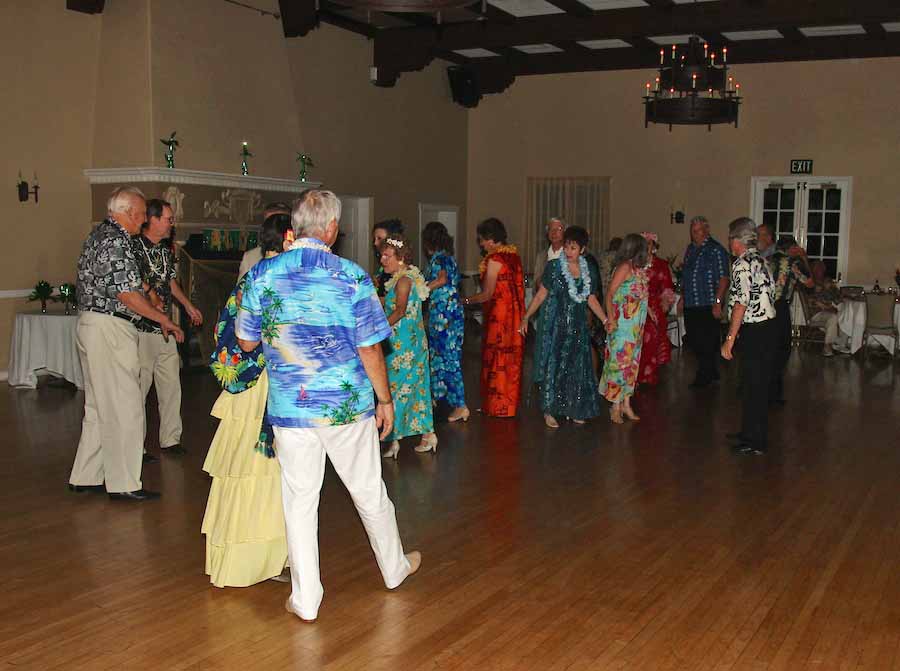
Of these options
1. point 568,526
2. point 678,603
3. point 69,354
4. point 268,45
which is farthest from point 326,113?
point 678,603

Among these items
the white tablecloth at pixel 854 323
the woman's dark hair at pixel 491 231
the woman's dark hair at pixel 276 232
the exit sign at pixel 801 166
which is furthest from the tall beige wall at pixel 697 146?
the woman's dark hair at pixel 276 232

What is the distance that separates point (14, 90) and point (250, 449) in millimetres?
6643

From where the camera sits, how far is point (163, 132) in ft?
30.3

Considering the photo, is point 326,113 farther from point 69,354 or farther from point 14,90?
point 69,354

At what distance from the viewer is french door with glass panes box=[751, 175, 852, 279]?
13358mm

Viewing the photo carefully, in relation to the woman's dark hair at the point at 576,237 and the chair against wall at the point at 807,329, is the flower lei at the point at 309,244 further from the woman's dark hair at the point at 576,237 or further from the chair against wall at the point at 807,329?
the chair against wall at the point at 807,329

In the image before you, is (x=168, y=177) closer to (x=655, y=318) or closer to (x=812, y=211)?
(x=655, y=318)

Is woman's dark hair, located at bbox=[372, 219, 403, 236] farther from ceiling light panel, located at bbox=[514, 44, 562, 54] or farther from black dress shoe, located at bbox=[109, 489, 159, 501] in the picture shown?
ceiling light panel, located at bbox=[514, 44, 562, 54]

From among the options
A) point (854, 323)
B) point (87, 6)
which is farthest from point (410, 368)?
point (854, 323)

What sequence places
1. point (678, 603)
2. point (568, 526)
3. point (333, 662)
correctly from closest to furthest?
point (333, 662)
point (678, 603)
point (568, 526)

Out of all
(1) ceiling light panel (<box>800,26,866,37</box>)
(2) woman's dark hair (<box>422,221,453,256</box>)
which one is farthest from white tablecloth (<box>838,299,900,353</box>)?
(2) woman's dark hair (<box>422,221,453,256</box>)

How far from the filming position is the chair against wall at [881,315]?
426 inches

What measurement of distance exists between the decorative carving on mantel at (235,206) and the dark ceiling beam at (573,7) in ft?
14.2

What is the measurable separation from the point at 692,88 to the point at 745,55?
574cm
